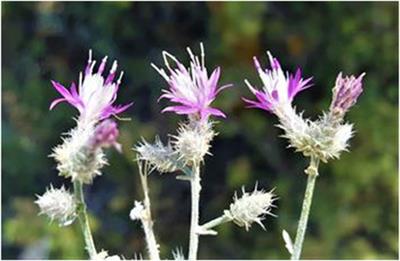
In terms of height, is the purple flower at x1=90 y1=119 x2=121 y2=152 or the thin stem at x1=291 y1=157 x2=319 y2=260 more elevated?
the purple flower at x1=90 y1=119 x2=121 y2=152

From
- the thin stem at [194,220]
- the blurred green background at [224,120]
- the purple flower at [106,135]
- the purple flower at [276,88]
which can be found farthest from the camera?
the blurred green background at [224,120]

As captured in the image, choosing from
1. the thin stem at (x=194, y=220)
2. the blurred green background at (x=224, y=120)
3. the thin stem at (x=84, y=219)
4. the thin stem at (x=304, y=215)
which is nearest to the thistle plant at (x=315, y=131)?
the thin stem at (x=304, y=215)

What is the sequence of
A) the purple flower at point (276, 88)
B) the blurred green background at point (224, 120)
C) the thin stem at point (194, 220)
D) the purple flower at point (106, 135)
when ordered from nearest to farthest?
the purple flower at point (106, 135), the thin stem at point (194, 220), the purple flower at point (276, 88), the blurred green background at point (224, 120)

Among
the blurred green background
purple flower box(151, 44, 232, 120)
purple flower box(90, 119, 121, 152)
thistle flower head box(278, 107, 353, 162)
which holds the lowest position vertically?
purple flower box(90, 119, 121, 152)

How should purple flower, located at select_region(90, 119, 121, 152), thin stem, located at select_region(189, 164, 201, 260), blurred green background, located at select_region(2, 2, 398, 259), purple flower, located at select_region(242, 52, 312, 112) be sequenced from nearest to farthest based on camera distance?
purple flower, located at select_region(90, 119, 121, 152)
thin stem, located at select_region(189, 164, 201, 260)
purple flower, located at select_region(242, 52, 312, 112)
blurred green background, located at select_region(2, 2, 398, 259)

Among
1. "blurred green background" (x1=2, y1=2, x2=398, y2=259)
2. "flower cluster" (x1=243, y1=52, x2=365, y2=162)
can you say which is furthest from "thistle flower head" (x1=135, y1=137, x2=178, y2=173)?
"blurred green background" (x1=2, y1=2, x2=398, y2=259)

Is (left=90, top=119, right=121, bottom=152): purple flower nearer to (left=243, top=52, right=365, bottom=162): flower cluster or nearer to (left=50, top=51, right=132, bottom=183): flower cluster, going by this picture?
(left=50, top=51, right=132, bottom=183): flower cluster

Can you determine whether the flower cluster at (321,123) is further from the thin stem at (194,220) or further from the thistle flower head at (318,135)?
the thin stem at (194,220)
